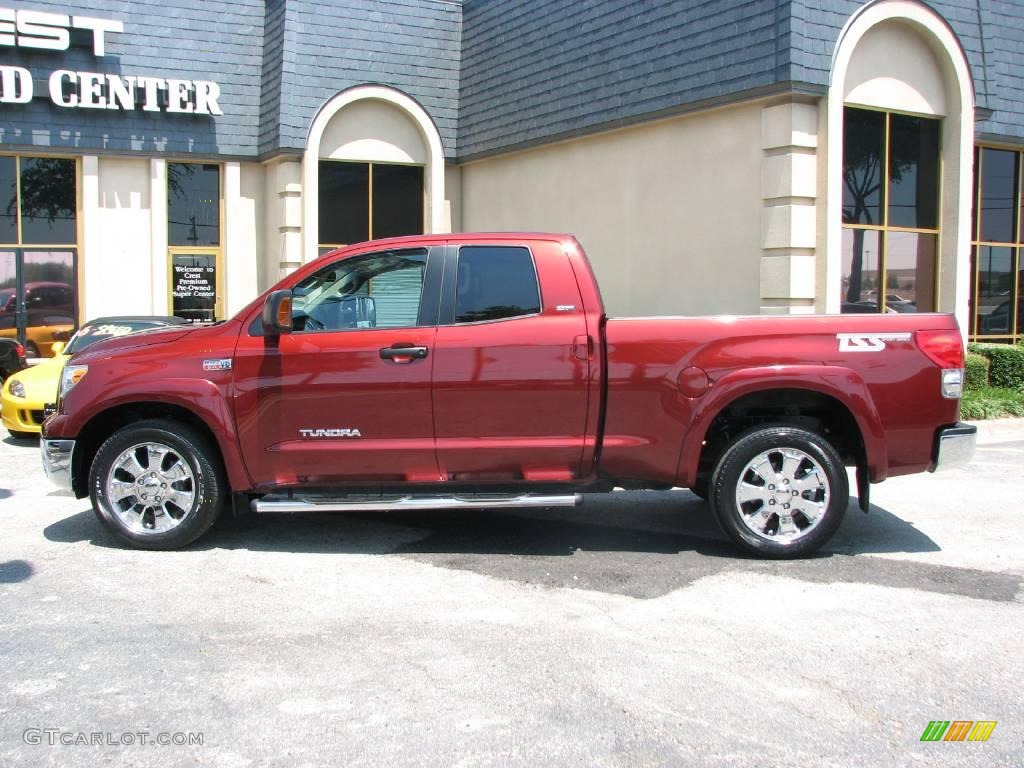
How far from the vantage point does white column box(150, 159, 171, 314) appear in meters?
16.6

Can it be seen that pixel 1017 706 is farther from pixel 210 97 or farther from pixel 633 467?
pixel 210 97

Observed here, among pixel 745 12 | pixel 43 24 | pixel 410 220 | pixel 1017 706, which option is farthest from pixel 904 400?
pixel 43 24

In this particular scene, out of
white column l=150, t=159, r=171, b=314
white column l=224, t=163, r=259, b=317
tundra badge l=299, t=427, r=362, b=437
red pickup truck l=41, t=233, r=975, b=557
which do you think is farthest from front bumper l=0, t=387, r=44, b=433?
white column l=224, t=163, r=259, b=317

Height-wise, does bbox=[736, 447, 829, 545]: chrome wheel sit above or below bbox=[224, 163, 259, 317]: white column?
below

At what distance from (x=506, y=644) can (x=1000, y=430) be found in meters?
8.77

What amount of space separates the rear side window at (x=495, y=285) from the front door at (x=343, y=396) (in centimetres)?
20

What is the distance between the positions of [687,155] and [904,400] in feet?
25.7

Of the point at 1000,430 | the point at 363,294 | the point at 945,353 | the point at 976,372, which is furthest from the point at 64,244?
the point at 945,353

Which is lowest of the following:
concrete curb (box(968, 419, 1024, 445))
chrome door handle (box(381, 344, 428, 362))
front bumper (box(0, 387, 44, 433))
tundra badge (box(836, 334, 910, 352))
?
concrete curb (box(968, 419, 1024, 445))

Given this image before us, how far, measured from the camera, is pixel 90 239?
16.5m

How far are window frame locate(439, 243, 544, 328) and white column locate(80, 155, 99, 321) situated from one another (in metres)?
12.5

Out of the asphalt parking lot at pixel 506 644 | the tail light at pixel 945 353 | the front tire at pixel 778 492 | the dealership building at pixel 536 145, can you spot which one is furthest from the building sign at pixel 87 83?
the tail light at pixel 945 353

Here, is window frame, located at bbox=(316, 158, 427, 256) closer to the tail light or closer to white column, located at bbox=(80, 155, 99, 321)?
white column, located at bbox=(80, 155, 99, 321)

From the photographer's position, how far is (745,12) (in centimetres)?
1184
